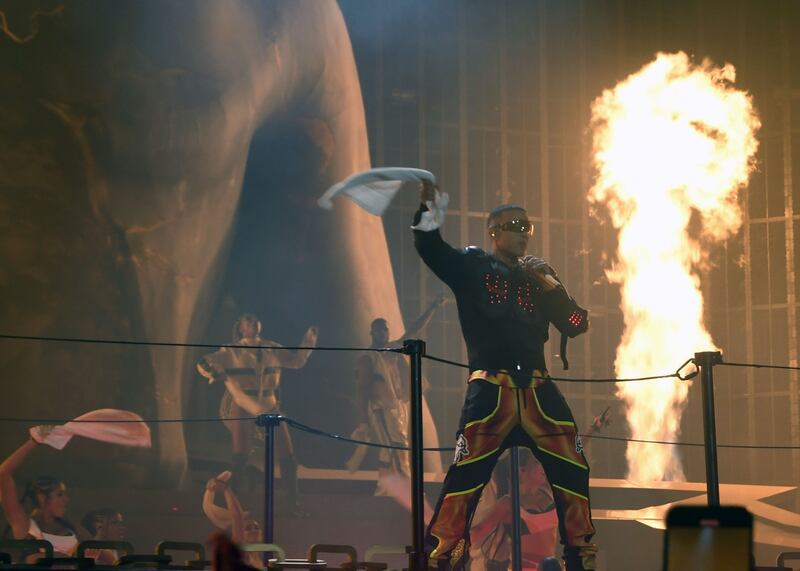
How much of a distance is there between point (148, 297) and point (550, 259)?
5333 mm

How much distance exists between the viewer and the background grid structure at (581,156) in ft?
49.2

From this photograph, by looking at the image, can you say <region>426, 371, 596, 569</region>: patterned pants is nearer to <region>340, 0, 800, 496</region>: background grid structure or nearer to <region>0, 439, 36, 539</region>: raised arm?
<region>0, 439, 36, 539</region>: raised arm

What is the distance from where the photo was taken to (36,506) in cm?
1172

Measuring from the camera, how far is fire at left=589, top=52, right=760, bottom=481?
52.2 feet

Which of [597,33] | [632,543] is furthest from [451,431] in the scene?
[597,33]

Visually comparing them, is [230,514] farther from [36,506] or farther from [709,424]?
[709,424]

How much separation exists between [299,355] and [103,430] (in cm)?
236

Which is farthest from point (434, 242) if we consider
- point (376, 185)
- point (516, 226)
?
point (516, 226)

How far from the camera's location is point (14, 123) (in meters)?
12.5

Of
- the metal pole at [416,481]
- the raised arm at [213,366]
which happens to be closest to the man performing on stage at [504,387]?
the metal pole at [416,481]

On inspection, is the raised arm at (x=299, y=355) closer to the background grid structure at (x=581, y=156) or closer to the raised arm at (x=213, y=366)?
the raised arm at (x=213, y=366)

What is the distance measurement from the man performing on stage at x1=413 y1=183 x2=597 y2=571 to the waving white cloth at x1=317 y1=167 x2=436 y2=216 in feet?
0.39

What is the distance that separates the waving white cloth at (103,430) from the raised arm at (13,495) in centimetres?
32

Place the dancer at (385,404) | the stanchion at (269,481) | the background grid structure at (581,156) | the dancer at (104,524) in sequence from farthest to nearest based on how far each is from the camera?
the background grid structure at (581,156), the dancer at (385,404), the dancer at (104,524), the stanchion at (269,481)
